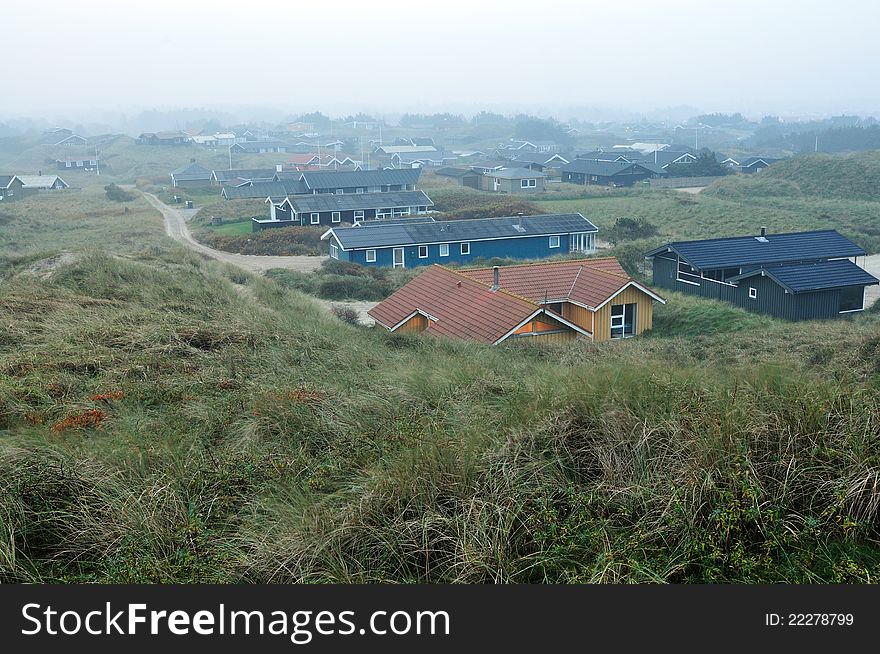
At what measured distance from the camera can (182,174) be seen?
89.2m

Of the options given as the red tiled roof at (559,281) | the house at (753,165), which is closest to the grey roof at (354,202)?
the red tiled roof at (559,281)

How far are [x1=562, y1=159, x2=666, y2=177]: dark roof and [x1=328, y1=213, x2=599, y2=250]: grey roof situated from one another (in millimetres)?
38798

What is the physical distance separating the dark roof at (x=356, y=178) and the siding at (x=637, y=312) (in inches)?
1819

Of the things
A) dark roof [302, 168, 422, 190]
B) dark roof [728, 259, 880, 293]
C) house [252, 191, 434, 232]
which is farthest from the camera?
dark roof [302, 168, 422, 190]

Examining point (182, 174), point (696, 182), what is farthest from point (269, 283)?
point (182, 174)

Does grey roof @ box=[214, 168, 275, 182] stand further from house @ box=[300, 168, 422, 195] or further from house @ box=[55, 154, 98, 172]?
house @ box=[55, 154, 98, 172]

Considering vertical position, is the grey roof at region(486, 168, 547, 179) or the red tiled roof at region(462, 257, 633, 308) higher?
the grey roof at region(486, 168, 547, 179)

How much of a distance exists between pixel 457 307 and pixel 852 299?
48.6ft

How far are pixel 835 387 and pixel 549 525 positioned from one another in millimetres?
2420

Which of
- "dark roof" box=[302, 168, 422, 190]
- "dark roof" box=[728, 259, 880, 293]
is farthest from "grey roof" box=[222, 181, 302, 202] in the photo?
"dark roof" box=[728, 259, 880, 293]

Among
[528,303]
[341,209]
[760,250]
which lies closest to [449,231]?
A: [341,209]

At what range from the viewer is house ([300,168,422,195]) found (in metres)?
67.2

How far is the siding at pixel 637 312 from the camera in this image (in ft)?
76.6

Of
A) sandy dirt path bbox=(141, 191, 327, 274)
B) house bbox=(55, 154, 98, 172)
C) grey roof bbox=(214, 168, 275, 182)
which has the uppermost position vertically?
house bbox=(55, 154, 98, 172)
